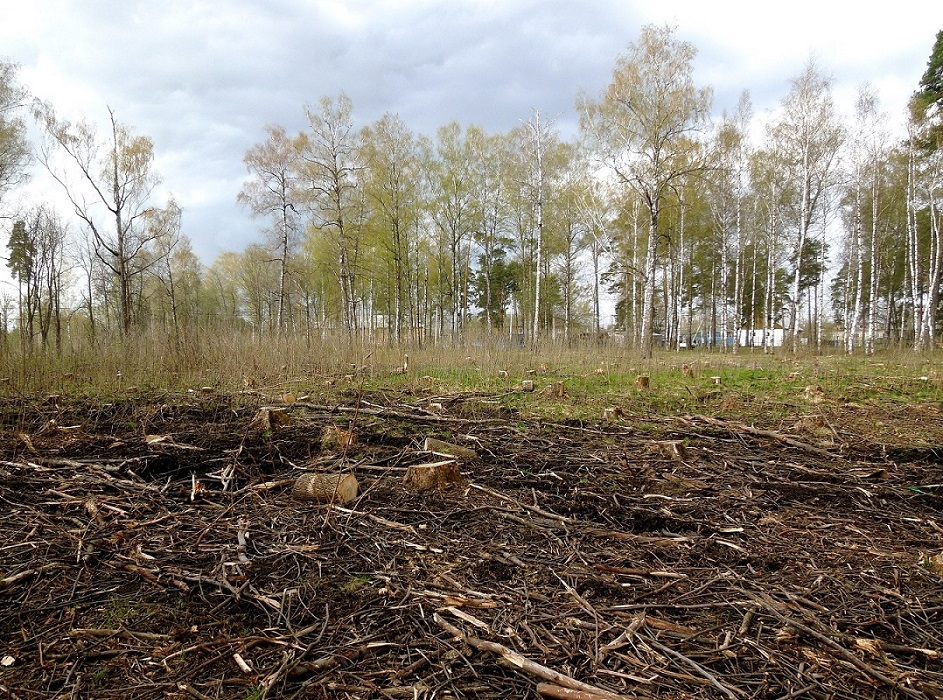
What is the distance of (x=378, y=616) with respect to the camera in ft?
5.89

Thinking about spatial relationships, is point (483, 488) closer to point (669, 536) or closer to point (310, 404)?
point (669, 536)

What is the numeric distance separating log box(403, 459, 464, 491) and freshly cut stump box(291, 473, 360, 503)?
1.28 ft

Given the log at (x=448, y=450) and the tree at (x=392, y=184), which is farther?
the tree at (x=392, y=184)

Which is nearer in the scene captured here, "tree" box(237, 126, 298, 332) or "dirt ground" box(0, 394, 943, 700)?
"dirt ground" box(0, 394, 943, 700)

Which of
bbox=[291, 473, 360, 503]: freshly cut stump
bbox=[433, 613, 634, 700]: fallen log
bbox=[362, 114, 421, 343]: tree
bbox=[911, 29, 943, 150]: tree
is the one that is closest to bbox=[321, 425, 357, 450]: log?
bbox=[291, 473, 360, 503]: freshly cut stump

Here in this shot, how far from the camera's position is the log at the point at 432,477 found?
320 centimetres

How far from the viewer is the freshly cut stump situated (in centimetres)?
299

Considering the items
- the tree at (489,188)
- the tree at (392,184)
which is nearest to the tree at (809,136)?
the tree at (489,188)

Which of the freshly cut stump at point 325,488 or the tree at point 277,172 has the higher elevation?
the tree at point 277,172

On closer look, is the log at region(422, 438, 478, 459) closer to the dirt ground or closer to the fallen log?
the dirt ground

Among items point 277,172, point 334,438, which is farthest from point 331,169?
point 334,438

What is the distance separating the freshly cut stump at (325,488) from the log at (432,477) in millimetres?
390

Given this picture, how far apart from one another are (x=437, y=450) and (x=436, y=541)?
4.50ft

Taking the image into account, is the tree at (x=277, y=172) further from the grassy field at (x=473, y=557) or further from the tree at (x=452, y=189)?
the grassy field at (x=473, y=557)
